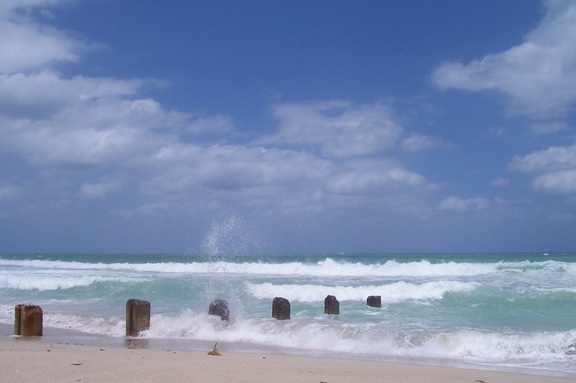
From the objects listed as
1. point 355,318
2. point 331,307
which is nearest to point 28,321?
point 331,307

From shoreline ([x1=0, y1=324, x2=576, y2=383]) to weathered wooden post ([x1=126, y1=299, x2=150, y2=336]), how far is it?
1362mm

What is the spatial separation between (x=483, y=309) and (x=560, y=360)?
6.60 m

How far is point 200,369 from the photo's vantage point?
5922 millimetres

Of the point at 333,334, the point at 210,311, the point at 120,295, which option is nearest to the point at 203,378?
the point at 333,334

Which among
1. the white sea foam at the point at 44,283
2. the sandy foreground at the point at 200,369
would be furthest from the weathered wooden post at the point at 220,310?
the white sea foam at the point at 44,283

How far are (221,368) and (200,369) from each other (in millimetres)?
253

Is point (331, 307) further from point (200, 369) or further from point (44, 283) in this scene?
point (44, 283)

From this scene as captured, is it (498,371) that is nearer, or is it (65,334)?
(498,371)

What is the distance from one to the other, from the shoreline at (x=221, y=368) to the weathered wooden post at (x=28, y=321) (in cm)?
80

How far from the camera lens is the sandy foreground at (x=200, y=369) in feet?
17.7

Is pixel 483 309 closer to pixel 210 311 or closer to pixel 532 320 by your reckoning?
pixel 532 320

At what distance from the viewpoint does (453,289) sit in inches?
776

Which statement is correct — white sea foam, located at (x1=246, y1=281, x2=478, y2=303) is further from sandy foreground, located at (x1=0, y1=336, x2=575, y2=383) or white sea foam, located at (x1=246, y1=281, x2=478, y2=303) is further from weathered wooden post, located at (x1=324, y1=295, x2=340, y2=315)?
sandy foreground, located at (x1=0, y1=336, x2=575, y2=383)

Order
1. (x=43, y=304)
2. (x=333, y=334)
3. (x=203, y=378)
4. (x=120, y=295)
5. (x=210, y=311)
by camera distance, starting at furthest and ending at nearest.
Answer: (x=120, y=295) < (x=43, y=304) < (x=210, y=311) < (x=333, y=334) < (x=203, y=378)
